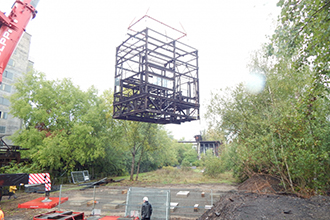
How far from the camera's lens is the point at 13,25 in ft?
35.2

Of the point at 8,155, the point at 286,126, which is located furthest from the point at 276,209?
the point at 8,155

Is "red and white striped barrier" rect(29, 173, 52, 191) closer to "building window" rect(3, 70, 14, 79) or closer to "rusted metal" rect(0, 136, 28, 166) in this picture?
"rusted metal" rect(0, 136, 28, 166)

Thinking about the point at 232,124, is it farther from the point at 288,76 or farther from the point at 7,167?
the point at 7,167

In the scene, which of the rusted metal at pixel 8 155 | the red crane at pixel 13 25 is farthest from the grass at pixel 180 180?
the red crane at pixel 13 25

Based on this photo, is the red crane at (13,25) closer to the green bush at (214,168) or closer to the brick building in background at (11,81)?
the green bush at (214,168)

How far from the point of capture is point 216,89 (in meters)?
17.0

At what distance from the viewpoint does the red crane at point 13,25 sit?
1032 centimetres

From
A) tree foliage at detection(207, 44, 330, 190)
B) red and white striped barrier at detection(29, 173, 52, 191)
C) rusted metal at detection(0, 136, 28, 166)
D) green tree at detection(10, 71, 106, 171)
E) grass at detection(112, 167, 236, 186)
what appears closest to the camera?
tree foliage at detection(207, 44, 330, 190)

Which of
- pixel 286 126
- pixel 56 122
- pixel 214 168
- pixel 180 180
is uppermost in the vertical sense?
pixel 56 122

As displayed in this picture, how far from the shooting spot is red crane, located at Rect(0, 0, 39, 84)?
10.3 m

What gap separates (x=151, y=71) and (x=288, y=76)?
24.4 feet

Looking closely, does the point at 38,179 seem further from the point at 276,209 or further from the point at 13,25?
the point at 276,209

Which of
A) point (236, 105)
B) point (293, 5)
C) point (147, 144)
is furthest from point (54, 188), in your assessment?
point (293, 5)

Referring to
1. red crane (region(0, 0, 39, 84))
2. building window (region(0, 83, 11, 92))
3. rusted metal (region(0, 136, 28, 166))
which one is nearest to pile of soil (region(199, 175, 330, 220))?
red crane (region(0, 0, 39, 84))
